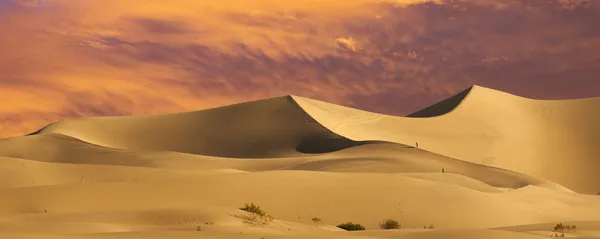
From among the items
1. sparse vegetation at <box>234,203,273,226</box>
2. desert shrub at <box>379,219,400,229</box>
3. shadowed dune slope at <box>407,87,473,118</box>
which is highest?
shadowed dune slope at <box>407,87,473,118</box>

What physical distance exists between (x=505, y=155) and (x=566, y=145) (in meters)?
11.3

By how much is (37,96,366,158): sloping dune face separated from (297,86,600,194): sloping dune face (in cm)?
293

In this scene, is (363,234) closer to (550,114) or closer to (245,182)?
(245,182)

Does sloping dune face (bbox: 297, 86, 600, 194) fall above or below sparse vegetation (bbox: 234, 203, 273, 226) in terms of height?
above

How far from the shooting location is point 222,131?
11475 centimetres

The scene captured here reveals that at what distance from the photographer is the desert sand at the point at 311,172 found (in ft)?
94.9

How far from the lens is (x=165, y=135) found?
382 feet

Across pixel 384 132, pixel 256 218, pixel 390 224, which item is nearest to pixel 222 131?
pixel 384 132

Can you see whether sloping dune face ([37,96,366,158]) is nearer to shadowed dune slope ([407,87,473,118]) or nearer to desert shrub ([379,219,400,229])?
shadowed dune slope ([407,87,473,118])

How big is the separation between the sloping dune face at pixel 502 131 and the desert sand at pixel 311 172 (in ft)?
0.79

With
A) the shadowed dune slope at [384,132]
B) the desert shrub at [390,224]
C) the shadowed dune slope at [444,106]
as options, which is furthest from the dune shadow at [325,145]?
the desert shrub at [390,224]

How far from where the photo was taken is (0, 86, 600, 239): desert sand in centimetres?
2894

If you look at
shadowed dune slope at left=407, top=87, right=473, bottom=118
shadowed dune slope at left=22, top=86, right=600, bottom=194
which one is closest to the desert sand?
shadowed dune slope at left=22, top=86, right=600, bottom=194

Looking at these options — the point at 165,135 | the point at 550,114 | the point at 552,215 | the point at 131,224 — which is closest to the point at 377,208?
the point at 552,215
